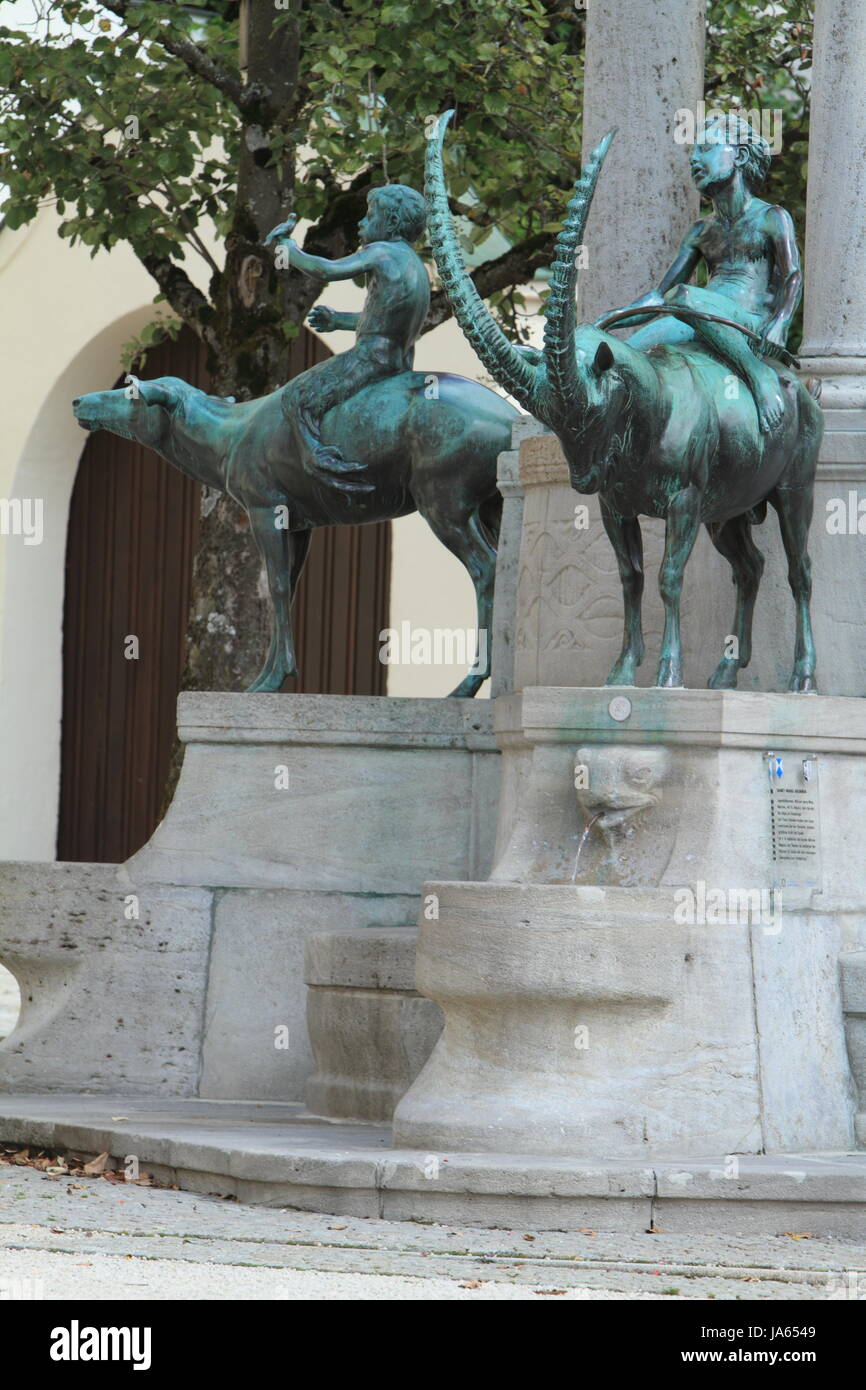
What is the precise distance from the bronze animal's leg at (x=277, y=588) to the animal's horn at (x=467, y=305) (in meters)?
2.58

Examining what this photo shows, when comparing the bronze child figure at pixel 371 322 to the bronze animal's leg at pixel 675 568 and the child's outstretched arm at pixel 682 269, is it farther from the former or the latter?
the bronze animal's leg at pixel 675 568

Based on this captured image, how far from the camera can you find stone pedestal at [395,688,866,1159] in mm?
7633

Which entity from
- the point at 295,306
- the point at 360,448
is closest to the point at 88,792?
the point at 295,306

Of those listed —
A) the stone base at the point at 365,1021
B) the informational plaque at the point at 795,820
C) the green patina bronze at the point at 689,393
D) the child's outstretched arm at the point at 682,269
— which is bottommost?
the stone base at the point at 365,1021

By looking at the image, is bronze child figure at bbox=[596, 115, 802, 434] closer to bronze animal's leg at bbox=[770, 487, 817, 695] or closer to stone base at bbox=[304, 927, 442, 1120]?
bronze animal's leg at bbox=[770, 487, 817, 695]

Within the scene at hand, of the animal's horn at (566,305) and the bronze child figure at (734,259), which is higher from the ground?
the bronze child figure at (734,259)

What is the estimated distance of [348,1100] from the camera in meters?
9.04

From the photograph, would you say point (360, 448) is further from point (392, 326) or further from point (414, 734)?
point (414, 734)

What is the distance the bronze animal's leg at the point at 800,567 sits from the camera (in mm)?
8953

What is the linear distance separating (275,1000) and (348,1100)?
35.9 inches

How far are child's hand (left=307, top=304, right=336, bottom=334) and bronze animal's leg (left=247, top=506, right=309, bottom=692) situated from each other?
2.68 ft

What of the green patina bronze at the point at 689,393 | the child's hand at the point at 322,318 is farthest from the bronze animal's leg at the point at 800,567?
the child's hand at the point at 322,318
